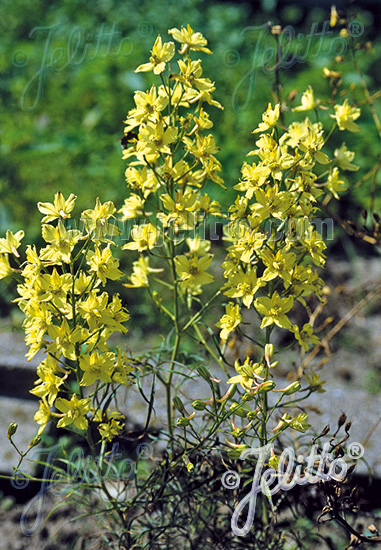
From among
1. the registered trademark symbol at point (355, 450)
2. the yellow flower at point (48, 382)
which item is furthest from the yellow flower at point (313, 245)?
the registered trademark symbol at point (355, 450)

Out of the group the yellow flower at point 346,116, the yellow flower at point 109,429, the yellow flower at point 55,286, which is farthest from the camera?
the yellow flower at point 346,116

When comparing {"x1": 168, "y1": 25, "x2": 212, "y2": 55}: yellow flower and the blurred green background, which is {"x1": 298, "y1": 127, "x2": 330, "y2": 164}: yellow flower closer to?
{"x1": 168, "y1": 25, "x2": 212, "y2": 55}: yellow flower

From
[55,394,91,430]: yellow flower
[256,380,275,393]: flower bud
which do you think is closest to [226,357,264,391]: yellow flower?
[256,380,275,393]: flower bud

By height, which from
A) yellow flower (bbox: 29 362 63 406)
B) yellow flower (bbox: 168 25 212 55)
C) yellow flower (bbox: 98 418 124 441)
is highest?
yellow flower (bbox: 168 25 212 55)

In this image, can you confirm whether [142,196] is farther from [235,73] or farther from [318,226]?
[235,73]

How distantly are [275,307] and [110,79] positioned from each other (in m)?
2.60

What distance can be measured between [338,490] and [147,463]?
32.4 inches

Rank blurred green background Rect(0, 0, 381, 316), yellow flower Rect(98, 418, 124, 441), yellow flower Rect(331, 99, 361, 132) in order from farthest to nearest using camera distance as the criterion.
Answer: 1. blurred green background Rect(0, 0, 381, 316)
2. yellow flower Rect(331, 99, 361, 132)
3. yellow flower Rect(98, 418, 124, 441)

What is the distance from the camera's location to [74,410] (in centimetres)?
120

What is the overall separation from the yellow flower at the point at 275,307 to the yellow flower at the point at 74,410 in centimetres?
37

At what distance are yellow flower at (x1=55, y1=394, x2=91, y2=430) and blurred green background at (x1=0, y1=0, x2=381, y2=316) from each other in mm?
1551

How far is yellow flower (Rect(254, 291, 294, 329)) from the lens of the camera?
3.90 ft

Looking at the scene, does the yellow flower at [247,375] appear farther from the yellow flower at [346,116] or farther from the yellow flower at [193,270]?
the yellow flower at [346,116]

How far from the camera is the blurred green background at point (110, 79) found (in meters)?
2.91
